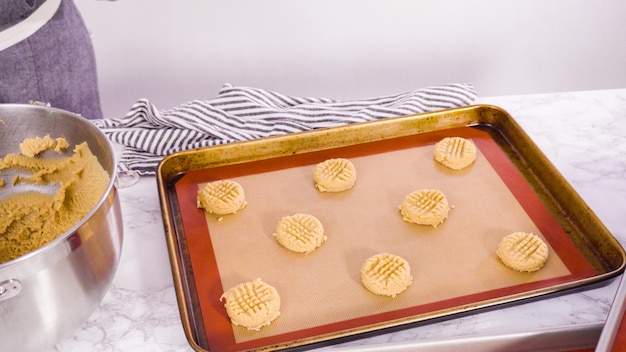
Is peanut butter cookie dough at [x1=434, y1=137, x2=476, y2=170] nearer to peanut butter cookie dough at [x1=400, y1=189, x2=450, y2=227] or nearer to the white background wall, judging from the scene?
peanut butter cookie dough at [x1=400, y1=189, x2=450, y2=227]

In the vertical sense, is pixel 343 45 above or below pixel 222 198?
below

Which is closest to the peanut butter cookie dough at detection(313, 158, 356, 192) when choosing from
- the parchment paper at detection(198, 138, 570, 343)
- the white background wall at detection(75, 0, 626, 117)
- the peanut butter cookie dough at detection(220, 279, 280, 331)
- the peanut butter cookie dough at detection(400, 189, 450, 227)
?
the parchment paper at detection(198, 138, 570, 343)

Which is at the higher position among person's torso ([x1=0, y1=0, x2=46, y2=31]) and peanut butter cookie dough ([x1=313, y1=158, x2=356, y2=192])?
person's torso ([x1=0, y1=0, x2=46, y2=31])

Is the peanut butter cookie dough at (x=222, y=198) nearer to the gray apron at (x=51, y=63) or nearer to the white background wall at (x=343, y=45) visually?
the gray apron at (x=51, y=63)

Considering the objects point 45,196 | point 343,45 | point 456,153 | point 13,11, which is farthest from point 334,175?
point 343,45

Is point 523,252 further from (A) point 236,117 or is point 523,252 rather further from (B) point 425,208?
(A) point 236,117

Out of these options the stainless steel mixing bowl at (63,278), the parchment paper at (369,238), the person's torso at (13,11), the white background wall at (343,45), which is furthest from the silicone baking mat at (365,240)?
the white background wall at (343,45)

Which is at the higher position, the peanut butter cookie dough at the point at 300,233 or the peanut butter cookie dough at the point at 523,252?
the peanut butter cookie dough at the point at 523,252
